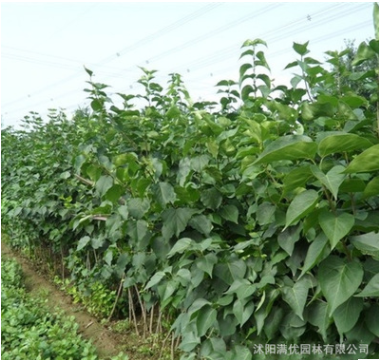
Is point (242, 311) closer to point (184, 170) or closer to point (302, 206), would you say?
point (302, 206)

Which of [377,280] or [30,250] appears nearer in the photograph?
[377,280]

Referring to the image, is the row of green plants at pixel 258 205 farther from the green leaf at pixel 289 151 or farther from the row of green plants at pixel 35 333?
the row of green plants at pixel 35 333

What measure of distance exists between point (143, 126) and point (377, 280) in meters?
1.37

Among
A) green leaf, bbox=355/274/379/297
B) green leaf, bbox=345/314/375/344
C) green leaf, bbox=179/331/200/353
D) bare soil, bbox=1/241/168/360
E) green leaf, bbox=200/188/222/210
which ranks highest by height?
green leaf, bbox=200/188/222/210

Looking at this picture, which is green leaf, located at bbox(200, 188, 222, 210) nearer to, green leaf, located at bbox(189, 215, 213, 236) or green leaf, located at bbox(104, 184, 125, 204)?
green leaf, located at bbox(189, 215, 213, 236)

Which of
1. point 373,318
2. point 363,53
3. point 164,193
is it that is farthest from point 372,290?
point 164,193

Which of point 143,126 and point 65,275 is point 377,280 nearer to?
point 143,126

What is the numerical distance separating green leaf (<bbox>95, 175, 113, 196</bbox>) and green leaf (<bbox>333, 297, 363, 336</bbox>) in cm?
111

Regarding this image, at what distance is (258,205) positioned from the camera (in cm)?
150

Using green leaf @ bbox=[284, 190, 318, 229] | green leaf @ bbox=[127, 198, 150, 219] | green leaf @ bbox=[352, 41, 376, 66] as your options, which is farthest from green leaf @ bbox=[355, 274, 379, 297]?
green leaf @ bbox=[127, 198, 150, 219]

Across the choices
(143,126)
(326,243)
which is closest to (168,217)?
(143,126)

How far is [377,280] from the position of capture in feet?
3.43

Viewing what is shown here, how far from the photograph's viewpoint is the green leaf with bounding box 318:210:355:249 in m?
1.02

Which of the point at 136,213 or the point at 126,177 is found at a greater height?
the point at 126,177
